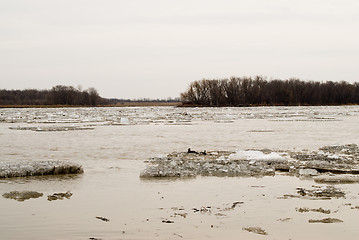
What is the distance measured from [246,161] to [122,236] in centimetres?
616

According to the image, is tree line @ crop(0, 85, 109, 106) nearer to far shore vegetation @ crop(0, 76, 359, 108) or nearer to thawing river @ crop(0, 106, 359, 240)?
far shore vegetation @ crop(0, 76, 359, 108)

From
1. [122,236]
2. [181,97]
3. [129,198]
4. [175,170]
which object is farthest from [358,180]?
[181,97]

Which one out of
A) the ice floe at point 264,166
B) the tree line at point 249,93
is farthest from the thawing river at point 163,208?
the tree line at point 249,93

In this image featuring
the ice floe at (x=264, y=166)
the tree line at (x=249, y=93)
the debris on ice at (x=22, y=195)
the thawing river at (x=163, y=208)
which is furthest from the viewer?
the tree line at (x=249, y=93)

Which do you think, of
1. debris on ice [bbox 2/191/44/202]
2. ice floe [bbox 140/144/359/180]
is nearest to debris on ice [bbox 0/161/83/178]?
ice floe [bbox 140/144/359/180]

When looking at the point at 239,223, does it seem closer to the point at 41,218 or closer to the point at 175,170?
the point at 41,218

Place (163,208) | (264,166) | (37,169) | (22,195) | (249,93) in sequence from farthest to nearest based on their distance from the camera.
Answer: (249,93) < (264,166) < (37,169) < (22,195) < (163,208)

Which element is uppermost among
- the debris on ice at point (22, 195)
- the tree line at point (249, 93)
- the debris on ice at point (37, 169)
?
the tree line at point (249, 93)

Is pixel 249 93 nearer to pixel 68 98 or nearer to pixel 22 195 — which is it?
pixel 68 98

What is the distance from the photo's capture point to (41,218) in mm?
5887

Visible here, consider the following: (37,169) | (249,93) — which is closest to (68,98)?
(249,93)

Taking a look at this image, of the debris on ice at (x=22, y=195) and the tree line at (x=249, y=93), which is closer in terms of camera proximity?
the debris on ice at (x=22, y=195)

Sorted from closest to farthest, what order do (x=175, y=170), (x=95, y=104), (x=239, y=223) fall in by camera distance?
(x=239, y=223) → (x=175, y=170) → (x=95, y=104)

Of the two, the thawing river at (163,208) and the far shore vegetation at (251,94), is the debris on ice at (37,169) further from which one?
the far shore vegetation at (251,94)
